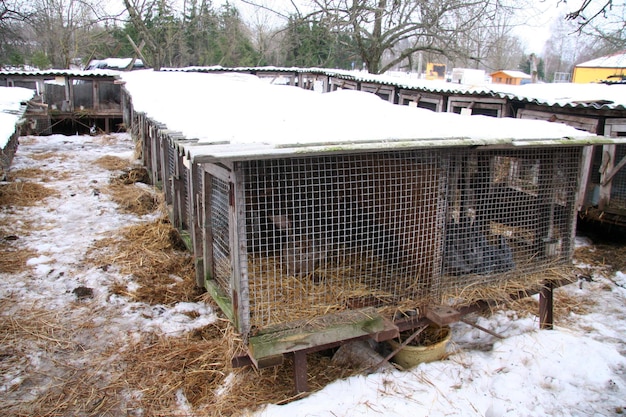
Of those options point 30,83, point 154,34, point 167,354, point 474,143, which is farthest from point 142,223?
point 154,34

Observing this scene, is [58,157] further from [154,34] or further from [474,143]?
[154,34]

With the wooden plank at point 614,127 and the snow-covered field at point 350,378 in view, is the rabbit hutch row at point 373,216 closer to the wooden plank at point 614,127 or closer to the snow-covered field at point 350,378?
the snow-covered field at point 350,378

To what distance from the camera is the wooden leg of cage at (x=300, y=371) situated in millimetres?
3932

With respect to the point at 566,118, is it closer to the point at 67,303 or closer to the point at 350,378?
the point at 350,378

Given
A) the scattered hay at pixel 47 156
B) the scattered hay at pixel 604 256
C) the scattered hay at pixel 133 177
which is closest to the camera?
the scattered hay at pixel 604 256

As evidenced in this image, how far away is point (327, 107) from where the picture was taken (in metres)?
5.47

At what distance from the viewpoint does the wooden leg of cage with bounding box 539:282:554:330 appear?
17.0ft

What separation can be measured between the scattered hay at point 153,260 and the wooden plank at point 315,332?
93.2 inches

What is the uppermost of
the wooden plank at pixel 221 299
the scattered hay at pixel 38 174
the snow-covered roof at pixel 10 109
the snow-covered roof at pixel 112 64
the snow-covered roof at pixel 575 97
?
the snow-covered roof at pixel 112 64

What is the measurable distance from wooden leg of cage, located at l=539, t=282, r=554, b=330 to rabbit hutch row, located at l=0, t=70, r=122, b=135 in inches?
648

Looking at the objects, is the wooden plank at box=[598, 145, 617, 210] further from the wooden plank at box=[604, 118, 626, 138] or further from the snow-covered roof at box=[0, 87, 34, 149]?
the snow-covered roof at box=[0, 87, 34, 149]

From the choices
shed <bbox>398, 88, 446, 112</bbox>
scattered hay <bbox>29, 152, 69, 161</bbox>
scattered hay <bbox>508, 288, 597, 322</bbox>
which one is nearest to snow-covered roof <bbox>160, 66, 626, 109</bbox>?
shed <bbox>398, 88, 446, 112</bbox>

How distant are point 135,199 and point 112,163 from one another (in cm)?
407

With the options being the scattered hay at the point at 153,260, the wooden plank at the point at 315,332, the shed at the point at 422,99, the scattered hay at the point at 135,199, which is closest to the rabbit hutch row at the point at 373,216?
the wooden plank at the point at 315,332
